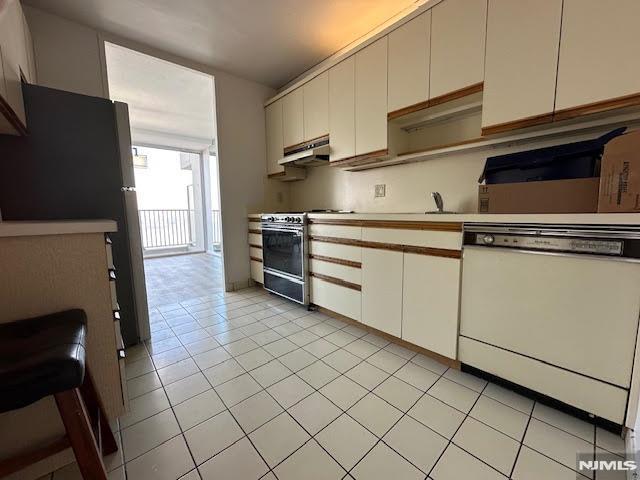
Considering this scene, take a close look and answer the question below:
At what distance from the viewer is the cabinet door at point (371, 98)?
81.2 inches

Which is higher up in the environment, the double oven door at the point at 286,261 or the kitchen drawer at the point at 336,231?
the kitchen drawer at the point at 336,231

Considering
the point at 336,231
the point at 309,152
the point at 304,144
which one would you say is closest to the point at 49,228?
the point at 336,231

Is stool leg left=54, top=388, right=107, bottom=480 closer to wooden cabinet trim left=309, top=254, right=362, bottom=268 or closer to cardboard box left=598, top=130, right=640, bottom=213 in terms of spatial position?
wooden cabinet trim left=309, top=254, right=362, bottom=268

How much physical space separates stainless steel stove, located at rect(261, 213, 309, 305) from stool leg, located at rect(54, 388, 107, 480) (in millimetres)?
1837

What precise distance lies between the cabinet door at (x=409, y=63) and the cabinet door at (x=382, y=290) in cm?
118

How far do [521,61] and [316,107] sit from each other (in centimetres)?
175

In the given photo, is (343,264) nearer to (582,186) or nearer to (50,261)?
(582,186)

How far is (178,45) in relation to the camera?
8.24ft

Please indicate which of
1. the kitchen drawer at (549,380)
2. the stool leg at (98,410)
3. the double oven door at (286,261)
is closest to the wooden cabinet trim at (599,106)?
the kitchen drawer at (549,380)

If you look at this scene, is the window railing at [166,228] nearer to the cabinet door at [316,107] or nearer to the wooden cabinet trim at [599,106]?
the cabinet door at [316,107]

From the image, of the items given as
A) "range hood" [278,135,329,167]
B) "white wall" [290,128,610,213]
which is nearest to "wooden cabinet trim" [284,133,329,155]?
"range hood" [278,135,329,167]

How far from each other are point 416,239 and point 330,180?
163 cm

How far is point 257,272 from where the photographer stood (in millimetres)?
3244

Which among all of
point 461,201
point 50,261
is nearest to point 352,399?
point 50,261
